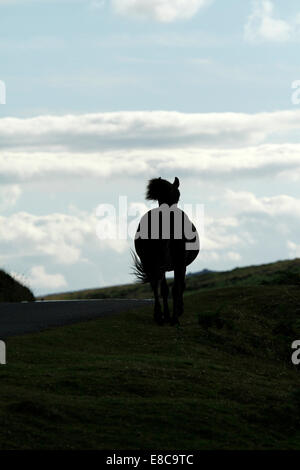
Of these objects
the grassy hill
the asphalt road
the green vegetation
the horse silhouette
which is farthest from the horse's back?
the grassy hill

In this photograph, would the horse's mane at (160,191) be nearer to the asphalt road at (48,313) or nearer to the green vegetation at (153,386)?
the green vegetation at (153,386)

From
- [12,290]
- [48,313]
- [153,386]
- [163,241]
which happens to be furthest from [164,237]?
[12,290]

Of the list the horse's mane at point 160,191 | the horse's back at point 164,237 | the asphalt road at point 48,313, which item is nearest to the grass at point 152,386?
the asphalt road at point 48,313

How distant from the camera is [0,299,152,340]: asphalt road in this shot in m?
22.6

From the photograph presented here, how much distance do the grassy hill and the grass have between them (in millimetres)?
11823

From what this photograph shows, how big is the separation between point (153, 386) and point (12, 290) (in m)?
21.6

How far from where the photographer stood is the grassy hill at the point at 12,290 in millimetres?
35812

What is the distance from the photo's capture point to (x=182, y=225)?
22.9m

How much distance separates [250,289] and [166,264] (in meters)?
7.67

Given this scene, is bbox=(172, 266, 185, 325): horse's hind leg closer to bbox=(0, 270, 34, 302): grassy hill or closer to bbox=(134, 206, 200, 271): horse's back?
bbox=(134, 206, 200, 271): horse's back

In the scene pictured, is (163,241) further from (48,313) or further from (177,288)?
(48,313)

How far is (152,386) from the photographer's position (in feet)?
51.0
